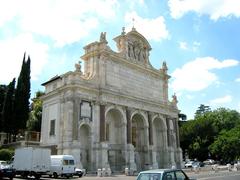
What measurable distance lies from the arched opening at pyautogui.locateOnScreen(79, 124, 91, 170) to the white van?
781 cm

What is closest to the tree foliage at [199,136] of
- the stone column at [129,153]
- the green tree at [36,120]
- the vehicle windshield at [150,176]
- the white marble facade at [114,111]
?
the white marble facade at [114,111]

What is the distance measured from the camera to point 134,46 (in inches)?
1913

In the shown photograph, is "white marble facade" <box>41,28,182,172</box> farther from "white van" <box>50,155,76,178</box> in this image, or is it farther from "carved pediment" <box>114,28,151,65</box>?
"white van" <box>50,155,76,178</box>

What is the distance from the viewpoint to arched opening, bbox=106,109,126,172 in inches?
1615

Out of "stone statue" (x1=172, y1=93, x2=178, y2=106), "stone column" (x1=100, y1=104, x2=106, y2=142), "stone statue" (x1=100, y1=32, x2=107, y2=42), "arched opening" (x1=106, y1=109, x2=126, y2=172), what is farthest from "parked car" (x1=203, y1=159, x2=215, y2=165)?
"stone statue" (x1=100, y1=32, x2=107, y2=42)

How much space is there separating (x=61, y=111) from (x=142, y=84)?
52.1 feet

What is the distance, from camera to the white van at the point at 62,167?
94.6 ft

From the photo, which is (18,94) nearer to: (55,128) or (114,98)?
(55,128)

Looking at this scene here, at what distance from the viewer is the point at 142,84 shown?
4872cm

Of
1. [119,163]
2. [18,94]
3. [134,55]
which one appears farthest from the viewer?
[134,55]

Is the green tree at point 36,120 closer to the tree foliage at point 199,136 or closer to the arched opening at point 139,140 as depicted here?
the arched opening at point 139,140

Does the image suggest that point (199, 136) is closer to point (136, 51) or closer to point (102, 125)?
point (136, 51)

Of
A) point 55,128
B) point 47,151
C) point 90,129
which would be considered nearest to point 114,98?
point 90,129

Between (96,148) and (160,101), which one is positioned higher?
(160,101)
